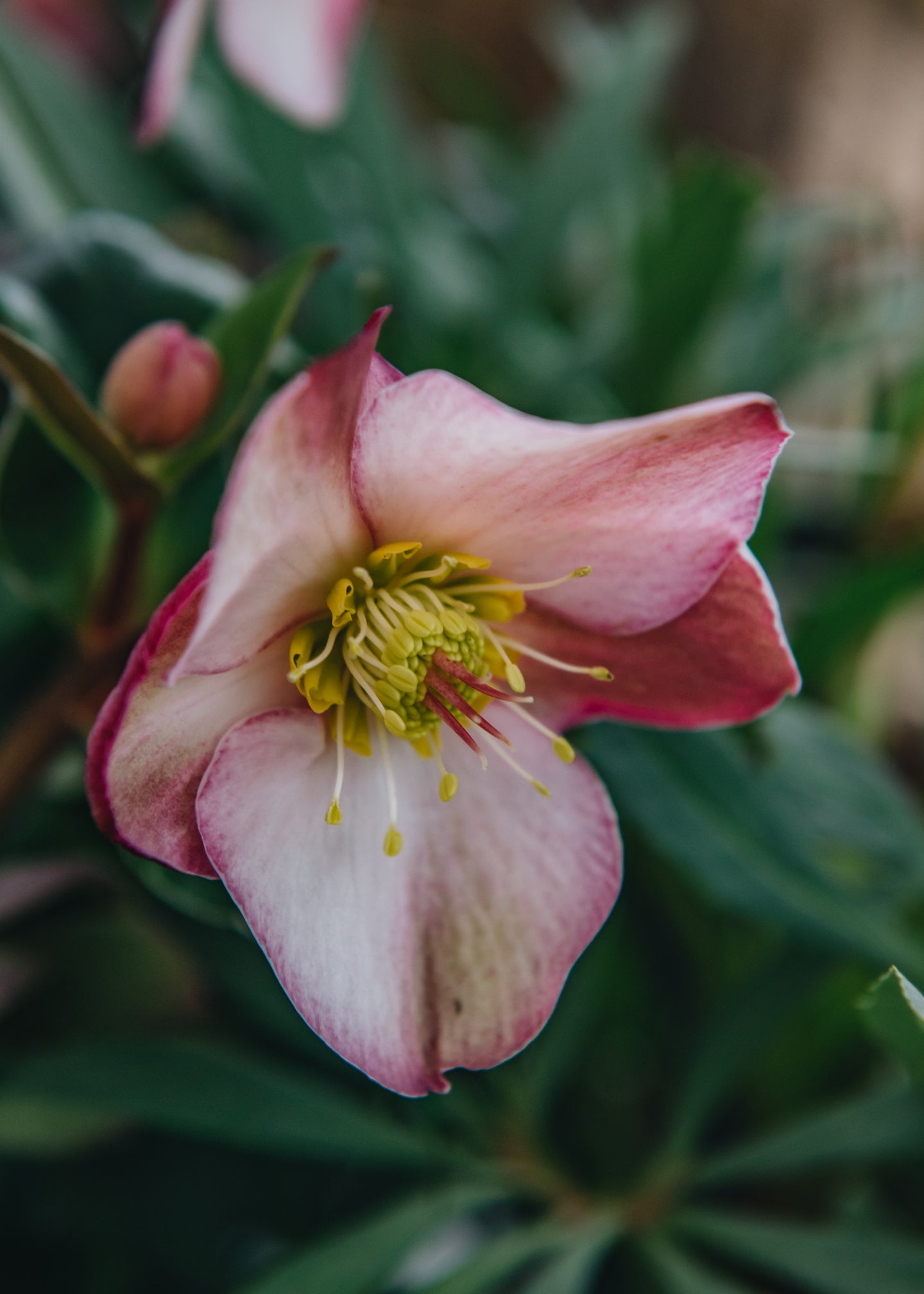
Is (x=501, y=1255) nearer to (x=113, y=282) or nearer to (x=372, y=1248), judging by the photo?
(x=372, y=1248)

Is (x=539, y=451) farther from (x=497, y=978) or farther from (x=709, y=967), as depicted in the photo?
(x=709, y=967)

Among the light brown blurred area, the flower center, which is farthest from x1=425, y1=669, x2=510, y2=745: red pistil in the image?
the light brown blurred area

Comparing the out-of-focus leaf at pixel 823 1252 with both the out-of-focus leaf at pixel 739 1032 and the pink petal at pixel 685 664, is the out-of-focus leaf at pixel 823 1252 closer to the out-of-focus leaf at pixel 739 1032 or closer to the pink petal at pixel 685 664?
the out-of-focus leaf at pixel 739 1032

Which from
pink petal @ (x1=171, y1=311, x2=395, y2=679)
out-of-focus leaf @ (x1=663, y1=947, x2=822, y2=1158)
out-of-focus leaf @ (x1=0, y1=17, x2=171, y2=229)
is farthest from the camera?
out-of-focus leaf @ (x1=0, y1=17, x2=171, y2=229)

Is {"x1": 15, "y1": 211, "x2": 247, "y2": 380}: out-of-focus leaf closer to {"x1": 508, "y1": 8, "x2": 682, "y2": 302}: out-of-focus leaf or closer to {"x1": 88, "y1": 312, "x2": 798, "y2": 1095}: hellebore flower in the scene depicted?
{"x1": 88, "y1": 312, "x2": 798, "y2": 1095}: hellebore flower

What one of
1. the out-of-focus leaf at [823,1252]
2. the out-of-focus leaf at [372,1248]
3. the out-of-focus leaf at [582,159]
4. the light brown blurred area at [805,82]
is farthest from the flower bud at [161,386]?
the light brown blurred area at [805,82]

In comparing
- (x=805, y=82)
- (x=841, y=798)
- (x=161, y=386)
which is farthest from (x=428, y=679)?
(x=805, y=82)

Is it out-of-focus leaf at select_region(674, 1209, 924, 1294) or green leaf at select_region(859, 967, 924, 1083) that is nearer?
green leaf at select_region(859, 967, 924, 1083)
